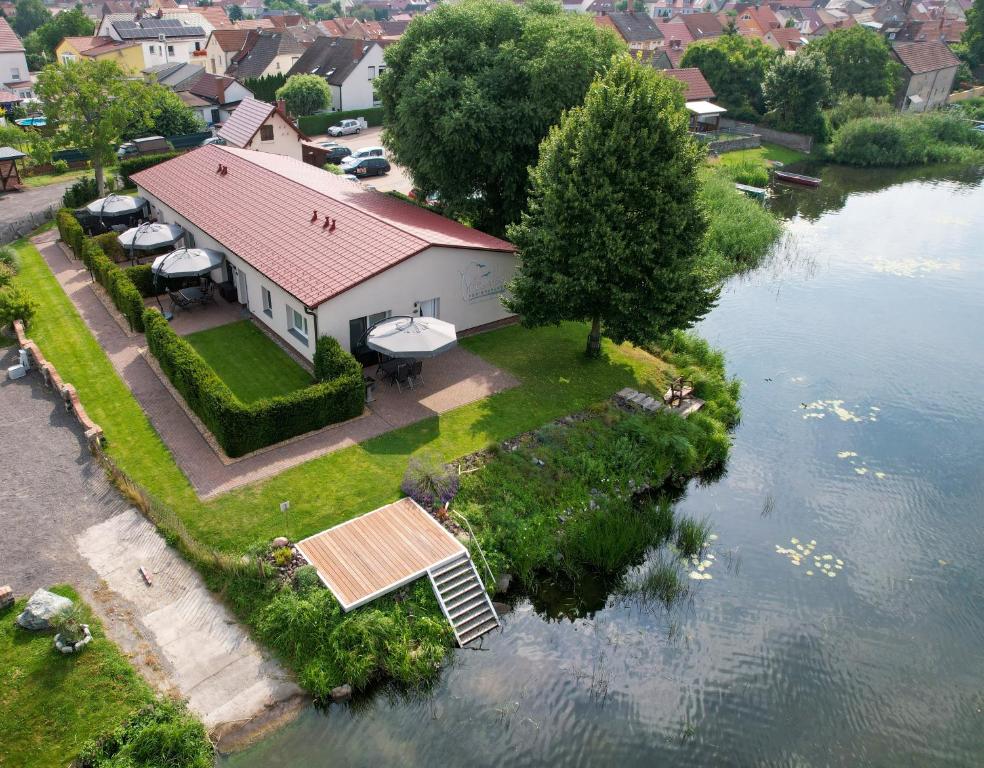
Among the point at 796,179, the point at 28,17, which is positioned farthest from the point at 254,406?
the point at 28,17

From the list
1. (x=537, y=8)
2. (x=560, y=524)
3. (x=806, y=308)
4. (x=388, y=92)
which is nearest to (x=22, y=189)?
(x=388, y=92)

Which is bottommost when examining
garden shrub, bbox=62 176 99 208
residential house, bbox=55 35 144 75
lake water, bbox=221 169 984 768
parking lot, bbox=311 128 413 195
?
lake water, bbox=221 169 984 768

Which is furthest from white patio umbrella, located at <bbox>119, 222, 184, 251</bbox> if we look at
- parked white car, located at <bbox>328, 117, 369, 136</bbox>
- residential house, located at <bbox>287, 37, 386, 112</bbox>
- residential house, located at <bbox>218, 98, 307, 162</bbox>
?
residential house, located at <bbox>287, 37, 386, 112</bbox>

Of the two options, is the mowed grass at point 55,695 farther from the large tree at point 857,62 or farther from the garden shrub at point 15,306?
the large tree at point 857,62

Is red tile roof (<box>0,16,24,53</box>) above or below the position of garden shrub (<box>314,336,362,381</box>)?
above

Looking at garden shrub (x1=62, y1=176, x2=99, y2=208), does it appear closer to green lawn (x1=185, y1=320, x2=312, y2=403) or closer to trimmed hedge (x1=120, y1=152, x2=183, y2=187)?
trimmed hedge (x1=120, y1=152, x2=183, y2=187)

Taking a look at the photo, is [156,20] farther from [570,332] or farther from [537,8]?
[570,332]

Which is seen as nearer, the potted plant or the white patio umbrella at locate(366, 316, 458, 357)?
the potted plant

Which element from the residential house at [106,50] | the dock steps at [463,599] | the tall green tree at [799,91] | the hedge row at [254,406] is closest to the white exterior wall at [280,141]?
the hedge row at [254,406]
